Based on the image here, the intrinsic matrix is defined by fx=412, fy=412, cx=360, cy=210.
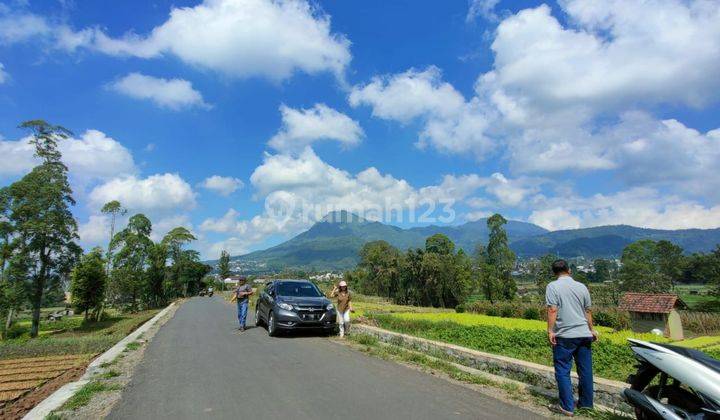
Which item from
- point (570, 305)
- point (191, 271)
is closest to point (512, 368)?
point (570, 305)

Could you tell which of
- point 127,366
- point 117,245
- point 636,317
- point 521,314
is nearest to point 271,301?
point 127,366

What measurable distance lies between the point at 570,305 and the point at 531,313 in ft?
114

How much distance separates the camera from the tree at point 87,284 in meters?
34.3

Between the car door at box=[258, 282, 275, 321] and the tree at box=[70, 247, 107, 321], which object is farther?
the tree at box=[70, 247, 107, 321]

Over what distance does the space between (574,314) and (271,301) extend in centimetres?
981

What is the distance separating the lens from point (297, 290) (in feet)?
45.1

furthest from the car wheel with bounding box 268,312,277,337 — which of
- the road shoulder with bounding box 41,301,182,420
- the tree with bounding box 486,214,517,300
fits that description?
the tree with bounding box 486,214,517,300

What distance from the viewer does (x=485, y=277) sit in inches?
2534

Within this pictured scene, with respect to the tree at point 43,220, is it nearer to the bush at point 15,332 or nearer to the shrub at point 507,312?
the bush at point 15,332

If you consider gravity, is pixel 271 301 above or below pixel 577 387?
above

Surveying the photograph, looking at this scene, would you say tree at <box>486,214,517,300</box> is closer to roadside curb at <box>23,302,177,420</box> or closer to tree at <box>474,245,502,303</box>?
tree at <box>474,245,502,303</box>

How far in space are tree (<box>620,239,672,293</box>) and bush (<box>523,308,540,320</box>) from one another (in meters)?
31.6

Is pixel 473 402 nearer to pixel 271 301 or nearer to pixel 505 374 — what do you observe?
pixel 505 374

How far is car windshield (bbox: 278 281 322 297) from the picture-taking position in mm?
13500
